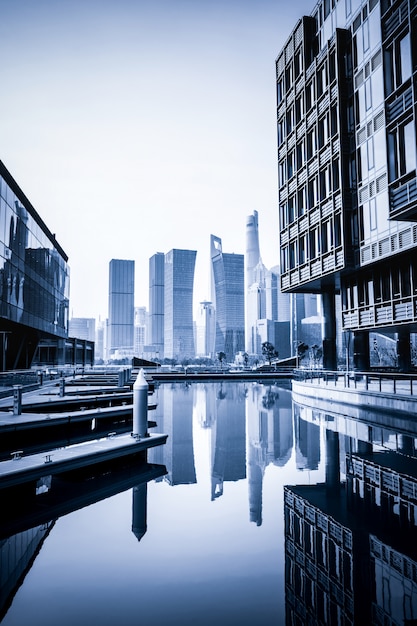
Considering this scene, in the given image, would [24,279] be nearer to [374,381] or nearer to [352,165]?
[352,165]

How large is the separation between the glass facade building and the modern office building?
896 inches

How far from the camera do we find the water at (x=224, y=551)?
188 inches

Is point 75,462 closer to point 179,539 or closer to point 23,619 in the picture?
point 179,539

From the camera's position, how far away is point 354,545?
6160 millimetres

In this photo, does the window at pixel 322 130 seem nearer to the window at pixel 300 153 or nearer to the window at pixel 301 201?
the window at pixel 300 153

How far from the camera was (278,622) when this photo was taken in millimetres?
4559

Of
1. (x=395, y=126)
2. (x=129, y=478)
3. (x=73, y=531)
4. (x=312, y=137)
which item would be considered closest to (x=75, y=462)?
(x=129, y=478)

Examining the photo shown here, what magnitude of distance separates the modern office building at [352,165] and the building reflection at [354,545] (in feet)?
46.6

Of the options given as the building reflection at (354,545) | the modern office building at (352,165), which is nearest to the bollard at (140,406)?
the building reflection at (354,545)

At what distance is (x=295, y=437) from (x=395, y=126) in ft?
56.1

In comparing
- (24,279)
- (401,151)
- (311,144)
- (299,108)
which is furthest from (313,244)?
(24,279)

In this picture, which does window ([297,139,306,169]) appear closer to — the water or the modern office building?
the modern office building

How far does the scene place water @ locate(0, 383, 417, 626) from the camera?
4785mm

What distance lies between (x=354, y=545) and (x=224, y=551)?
1.75m
